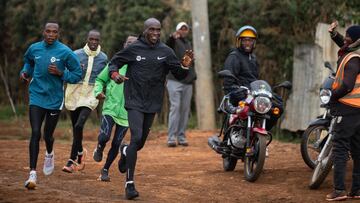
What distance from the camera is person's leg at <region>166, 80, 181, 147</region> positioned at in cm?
1536

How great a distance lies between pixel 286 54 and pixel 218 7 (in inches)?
109

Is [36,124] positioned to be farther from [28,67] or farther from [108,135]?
[108,135]

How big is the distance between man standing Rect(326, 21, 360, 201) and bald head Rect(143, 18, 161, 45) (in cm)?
218

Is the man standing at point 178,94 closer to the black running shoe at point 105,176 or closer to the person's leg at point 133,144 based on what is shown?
the black running shoe at point 105,176

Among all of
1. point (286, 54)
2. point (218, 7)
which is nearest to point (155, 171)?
point (286, 54)

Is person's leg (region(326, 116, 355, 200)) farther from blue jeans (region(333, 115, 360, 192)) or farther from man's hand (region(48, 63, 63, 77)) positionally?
man's hand (region(48, 63, 63, 77))

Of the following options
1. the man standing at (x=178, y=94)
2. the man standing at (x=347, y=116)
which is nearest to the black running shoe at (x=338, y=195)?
the man standing at (x=347, y=116)

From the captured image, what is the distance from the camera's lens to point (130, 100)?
30.7ft

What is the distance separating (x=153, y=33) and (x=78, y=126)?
2662 millimetres

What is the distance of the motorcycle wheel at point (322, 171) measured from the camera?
937 centimetres

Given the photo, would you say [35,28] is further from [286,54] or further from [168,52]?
[168,52]

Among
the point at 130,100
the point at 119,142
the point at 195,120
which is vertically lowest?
the point at 195,120

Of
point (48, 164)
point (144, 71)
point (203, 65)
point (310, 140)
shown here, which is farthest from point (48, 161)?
point (203, 65)

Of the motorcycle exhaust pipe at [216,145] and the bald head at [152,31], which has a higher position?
the bald head at [152,31]
